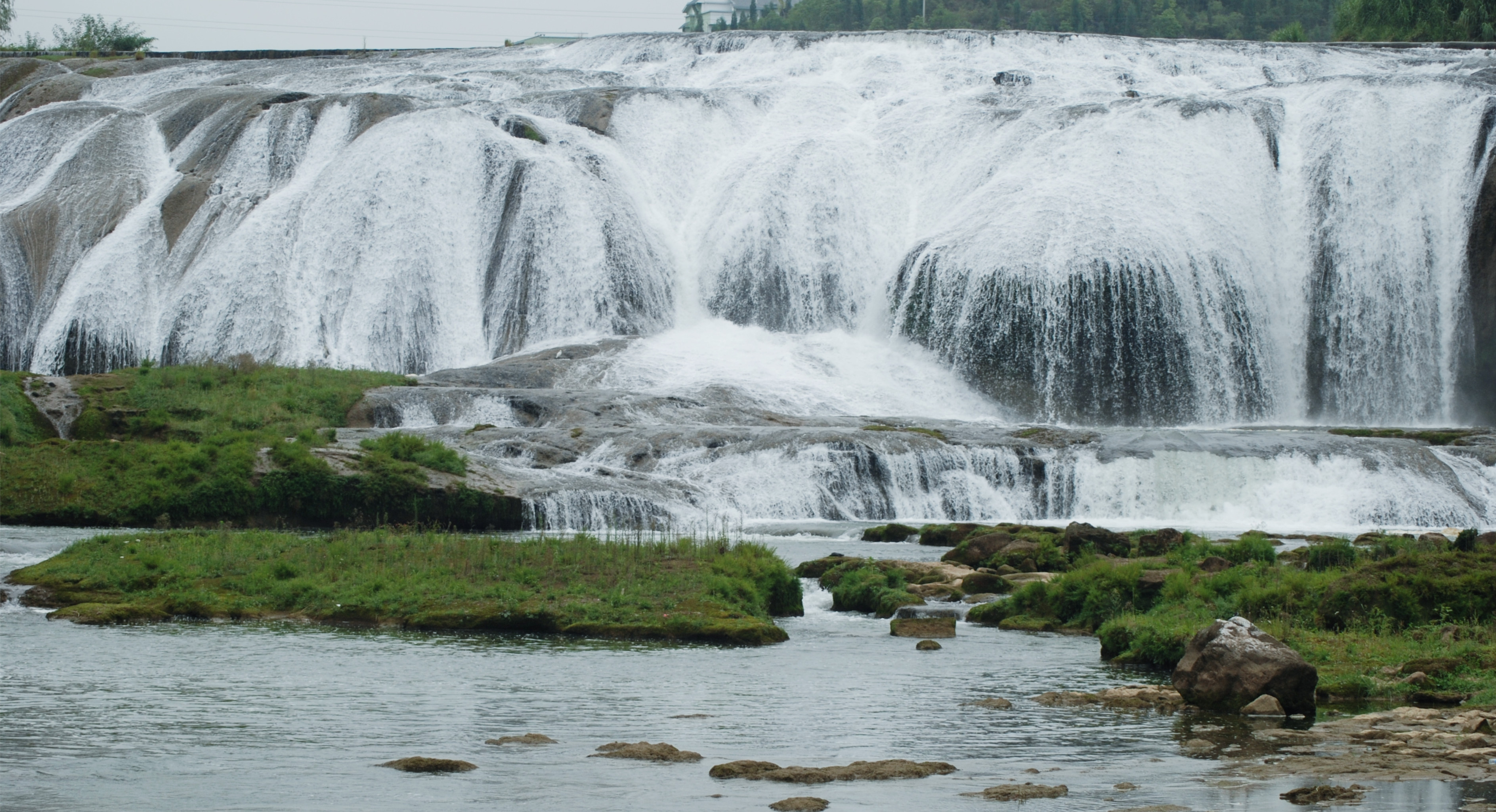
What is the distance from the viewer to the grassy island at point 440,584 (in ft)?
64.7

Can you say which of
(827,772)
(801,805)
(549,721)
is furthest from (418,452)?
(801,805)

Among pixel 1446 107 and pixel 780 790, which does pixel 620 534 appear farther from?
pixel 1446 107

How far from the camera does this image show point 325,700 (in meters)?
14.7

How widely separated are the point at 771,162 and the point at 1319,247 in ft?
67.0

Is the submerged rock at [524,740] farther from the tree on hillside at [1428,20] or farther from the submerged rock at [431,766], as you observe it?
the tree on hillside at [1428,20]

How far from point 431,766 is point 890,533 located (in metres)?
19.6

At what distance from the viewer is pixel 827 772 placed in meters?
11.9

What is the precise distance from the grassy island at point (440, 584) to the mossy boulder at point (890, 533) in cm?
783

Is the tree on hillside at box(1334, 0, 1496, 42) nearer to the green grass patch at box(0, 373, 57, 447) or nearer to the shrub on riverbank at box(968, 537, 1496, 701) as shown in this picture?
the shrub on riverbank at box(968, 537, 1496, 701)

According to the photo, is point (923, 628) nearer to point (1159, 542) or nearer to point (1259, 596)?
point (1259, 596)

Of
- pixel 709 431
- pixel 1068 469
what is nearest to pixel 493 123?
pixel 709 431

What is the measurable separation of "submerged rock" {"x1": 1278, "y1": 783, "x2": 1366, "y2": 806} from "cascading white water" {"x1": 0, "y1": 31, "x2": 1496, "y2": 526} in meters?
33.5

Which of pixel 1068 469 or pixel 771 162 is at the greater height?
pixel 771 162

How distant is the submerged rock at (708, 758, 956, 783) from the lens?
38.5 feet
